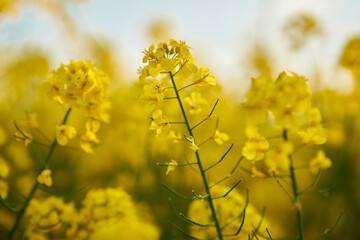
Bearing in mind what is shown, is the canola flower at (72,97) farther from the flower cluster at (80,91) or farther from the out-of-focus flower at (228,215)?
the out-of-focus flower at (228,215)

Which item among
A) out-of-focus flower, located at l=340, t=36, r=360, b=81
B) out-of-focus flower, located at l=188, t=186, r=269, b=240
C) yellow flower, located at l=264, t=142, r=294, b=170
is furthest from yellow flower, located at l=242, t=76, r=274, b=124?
out-of-focus flower, located at l=340, t=36, r=360, b=81

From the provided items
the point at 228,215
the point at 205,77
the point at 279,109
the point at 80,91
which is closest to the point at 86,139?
the point at 80,91

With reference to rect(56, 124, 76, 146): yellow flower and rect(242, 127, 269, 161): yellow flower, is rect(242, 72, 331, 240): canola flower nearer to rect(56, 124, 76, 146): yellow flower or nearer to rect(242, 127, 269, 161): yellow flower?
rect(242, 127, 269, 161): yellow flower

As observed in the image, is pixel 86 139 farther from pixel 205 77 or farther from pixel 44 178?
pixel 205 77

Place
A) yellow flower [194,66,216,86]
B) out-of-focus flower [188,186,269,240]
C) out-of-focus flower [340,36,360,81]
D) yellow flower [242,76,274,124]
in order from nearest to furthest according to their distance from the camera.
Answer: yellow flower [242,76,274,124]
yellow flower [194,66,216,86]
out-of-focus flower [188,186,269,240]
out-of-focus flower [340,36,360,81]

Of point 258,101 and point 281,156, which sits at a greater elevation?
point 258,101

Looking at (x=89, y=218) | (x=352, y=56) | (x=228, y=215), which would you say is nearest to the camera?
(x=228, y=215)

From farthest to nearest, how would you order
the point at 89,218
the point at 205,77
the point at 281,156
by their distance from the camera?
the point at 89,218, the point at 205,77, the point at 281,156

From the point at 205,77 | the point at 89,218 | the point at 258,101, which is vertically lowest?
the point at 89,218
